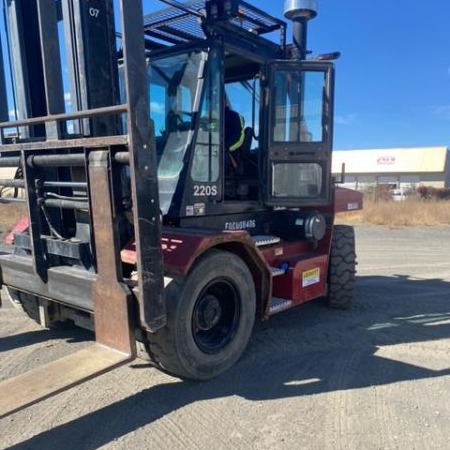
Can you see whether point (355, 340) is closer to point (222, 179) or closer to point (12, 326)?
point (222, 179)

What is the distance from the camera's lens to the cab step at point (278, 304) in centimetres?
445

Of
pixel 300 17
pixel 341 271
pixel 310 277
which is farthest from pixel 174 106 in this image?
pixel 341 271

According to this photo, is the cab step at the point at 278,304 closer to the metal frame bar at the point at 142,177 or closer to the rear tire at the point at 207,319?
the rear tire at the point at 207,319

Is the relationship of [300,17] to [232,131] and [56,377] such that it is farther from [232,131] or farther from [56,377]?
[56,377]

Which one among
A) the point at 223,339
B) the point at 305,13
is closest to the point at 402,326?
the point at 223,339

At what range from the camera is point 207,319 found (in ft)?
12.5

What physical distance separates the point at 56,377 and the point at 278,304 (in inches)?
91.3

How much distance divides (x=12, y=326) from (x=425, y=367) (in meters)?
4.12

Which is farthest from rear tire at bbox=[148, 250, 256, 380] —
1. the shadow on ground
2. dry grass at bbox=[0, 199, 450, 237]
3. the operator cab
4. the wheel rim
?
dry grass at bbox=[0, 199, 450, 237]

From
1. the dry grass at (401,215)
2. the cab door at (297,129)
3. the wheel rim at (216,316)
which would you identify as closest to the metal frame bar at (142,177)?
the wheel rim at (216,316)

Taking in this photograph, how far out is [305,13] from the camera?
5016mm

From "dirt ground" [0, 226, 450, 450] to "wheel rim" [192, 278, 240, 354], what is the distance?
29cm

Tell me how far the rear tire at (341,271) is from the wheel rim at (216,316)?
203 cm

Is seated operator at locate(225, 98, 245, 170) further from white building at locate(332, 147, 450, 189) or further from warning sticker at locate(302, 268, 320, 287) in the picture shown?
white building at locate(332, 147, 450, 189)
